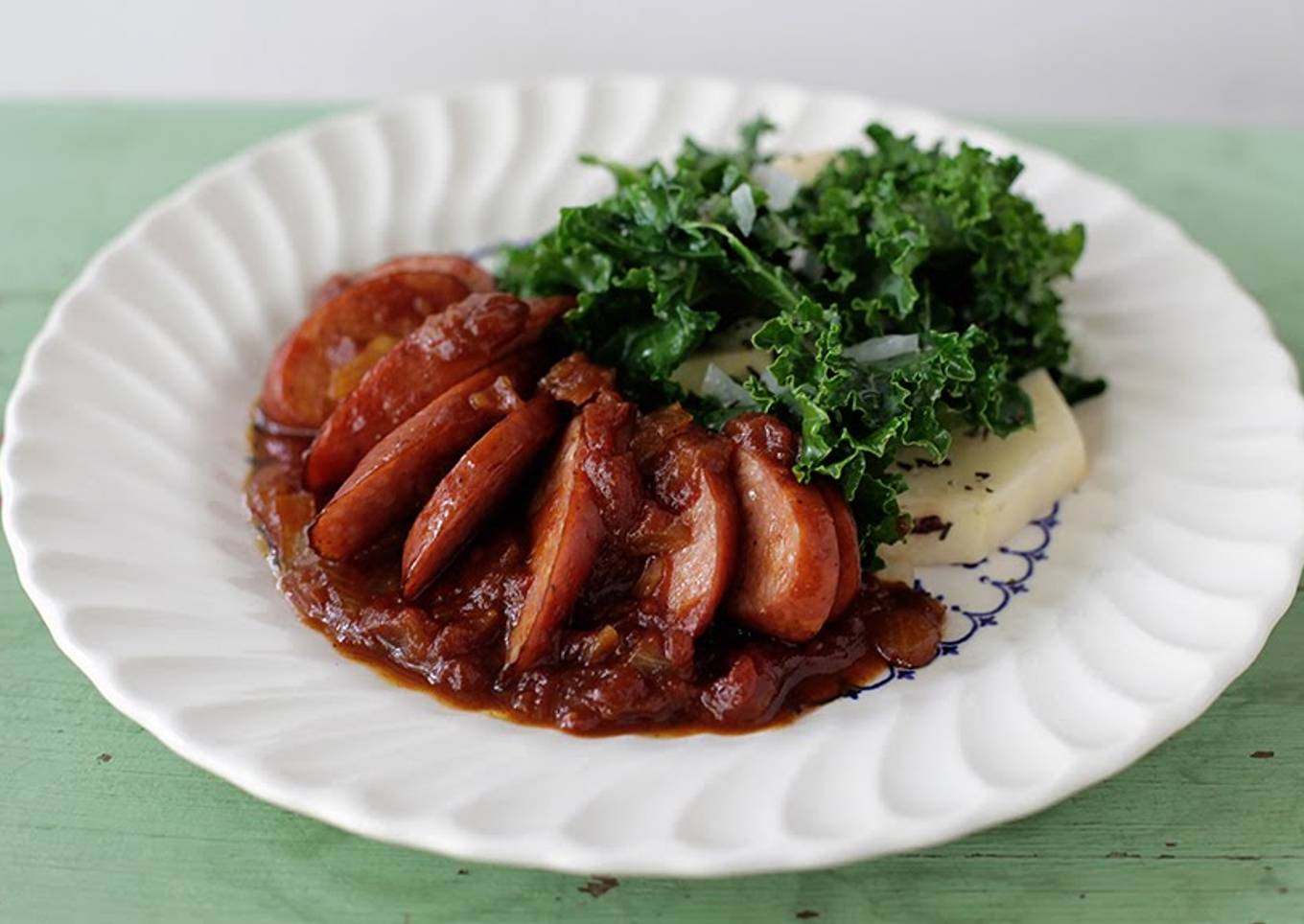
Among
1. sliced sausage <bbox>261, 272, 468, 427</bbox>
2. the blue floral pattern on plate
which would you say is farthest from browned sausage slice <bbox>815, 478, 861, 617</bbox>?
sliced sausage <bbox>261, 272, 468, 427</bbox>

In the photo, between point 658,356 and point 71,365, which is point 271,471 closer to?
point 71,365

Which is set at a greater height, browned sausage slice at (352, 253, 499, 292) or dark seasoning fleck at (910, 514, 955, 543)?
dark seasoning fleck at (910, 514, 955, 543)

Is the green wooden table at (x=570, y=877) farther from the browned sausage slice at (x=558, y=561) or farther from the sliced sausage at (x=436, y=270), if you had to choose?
the sliced sausage at (x=436, y=270)

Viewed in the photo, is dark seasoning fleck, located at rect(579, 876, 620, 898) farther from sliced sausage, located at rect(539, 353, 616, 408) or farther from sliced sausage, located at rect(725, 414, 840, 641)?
sliced sausage, located at rect(539, 353, 616, 408)

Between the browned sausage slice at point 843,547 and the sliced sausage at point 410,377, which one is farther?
the sliced sausage at point 410,377

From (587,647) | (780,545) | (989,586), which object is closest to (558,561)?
(587,647)

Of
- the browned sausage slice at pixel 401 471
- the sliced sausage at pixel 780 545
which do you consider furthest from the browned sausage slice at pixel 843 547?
the browned sausage slice at pixel 401 471

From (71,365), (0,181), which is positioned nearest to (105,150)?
(0,181)
